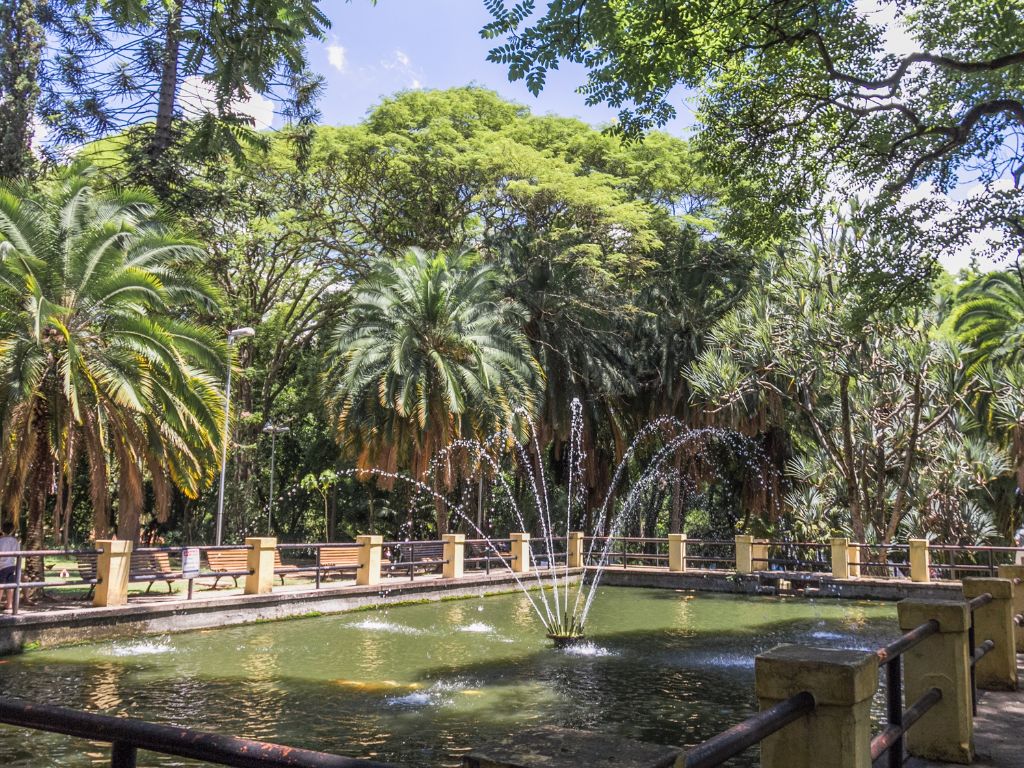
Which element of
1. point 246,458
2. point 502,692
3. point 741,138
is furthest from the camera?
point 246,458

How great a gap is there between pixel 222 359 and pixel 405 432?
8510mm

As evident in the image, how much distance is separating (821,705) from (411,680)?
28.1 ft

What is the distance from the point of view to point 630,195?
116 ft

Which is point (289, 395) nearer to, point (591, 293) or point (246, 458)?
point (246, 458)

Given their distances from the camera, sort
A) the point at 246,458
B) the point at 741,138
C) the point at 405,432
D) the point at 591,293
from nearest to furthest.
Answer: the point at 741,138 < the point at 405,432 < the point at 591,293 < the point at 246,458

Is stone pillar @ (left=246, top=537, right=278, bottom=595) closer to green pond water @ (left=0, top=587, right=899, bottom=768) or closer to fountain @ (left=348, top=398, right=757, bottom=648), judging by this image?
green pond water @ (left=0, top=587, right=899, bottom=768)

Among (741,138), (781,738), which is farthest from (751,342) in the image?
(781,738)

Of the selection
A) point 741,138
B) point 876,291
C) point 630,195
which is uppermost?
point 630,195

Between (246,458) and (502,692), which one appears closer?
(502,692)

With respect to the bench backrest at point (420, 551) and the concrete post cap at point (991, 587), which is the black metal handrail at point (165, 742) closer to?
the concrete post cap at point (991, 587)

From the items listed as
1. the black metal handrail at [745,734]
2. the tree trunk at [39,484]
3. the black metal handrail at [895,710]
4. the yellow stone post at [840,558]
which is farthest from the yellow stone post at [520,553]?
the black metal handrail at [745,734]

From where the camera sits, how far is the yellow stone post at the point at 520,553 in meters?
25.9

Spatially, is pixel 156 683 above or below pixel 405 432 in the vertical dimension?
below

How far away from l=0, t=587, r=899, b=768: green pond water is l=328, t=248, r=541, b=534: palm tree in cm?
851
